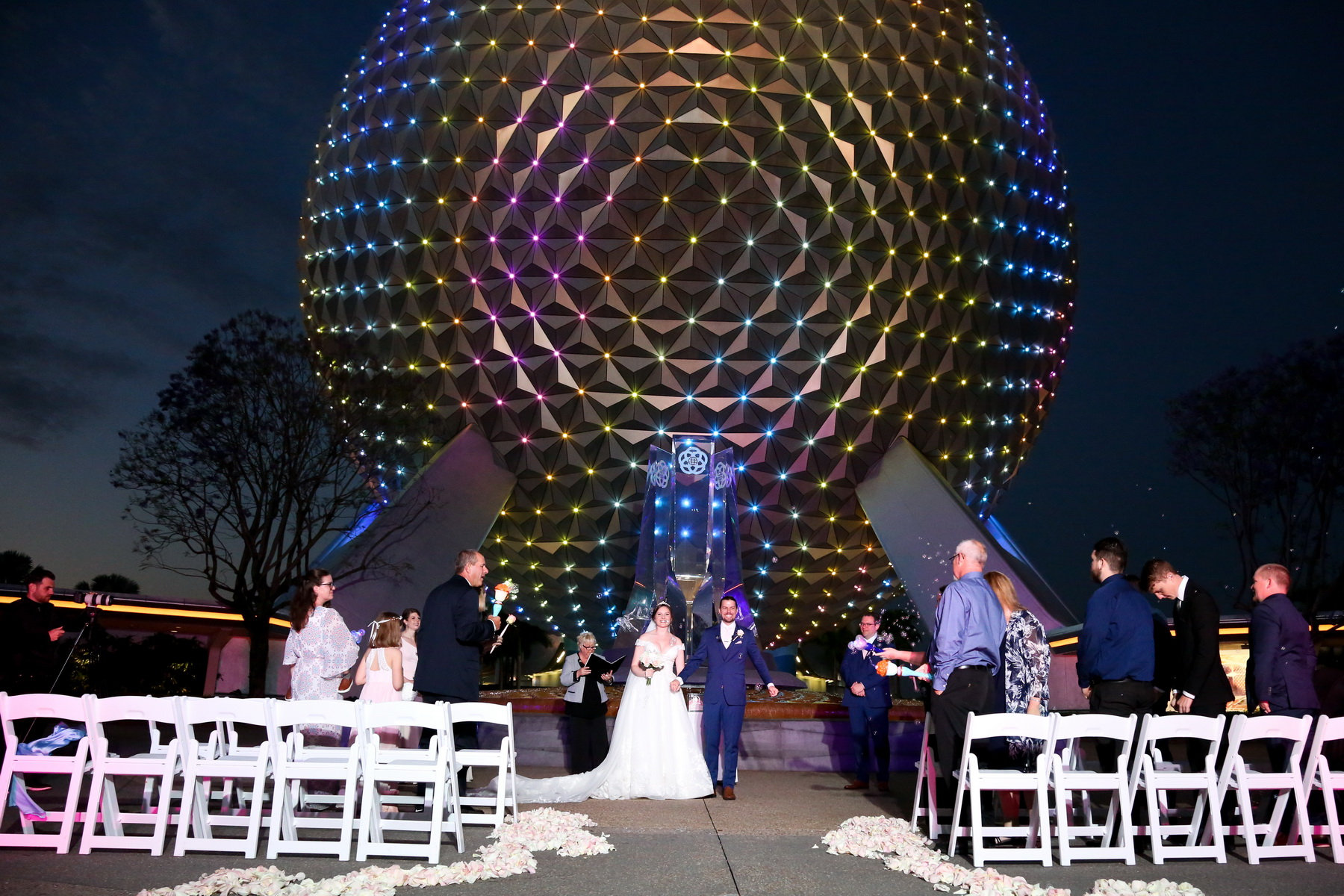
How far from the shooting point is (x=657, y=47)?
16.0m

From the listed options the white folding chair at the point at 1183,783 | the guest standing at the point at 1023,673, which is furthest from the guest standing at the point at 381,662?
the white folding chair at the point at 1183,783

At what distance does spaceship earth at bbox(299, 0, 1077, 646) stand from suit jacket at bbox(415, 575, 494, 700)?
29.0 feet

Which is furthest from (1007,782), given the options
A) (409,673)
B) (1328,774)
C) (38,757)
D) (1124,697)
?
(38,757)

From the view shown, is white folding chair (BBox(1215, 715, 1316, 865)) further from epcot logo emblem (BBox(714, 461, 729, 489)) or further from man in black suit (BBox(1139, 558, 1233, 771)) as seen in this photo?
epcot logo emblem (BBox(714, 461, 729, 489))

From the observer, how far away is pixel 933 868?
18.2 ft

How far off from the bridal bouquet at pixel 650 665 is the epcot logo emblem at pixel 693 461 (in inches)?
308

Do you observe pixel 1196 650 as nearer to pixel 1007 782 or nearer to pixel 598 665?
pixel 1007 782

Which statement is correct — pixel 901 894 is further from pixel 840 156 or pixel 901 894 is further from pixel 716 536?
pixel 840 156

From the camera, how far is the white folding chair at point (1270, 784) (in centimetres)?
618

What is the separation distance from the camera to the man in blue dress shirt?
7074 mm

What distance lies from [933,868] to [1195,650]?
10.8ft

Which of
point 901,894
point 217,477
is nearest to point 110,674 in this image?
point 217,477

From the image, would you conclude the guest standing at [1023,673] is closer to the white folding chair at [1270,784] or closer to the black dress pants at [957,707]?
the black dress pants at [957,707]

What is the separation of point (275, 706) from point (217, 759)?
53 centimetres
